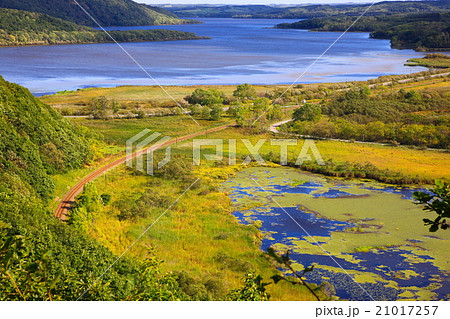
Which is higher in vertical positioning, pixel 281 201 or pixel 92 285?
pixel 92 285

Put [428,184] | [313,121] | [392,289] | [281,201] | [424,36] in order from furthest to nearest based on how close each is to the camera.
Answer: [424,36]
[313,121]
[428,184]
[281,201]
[392,289]

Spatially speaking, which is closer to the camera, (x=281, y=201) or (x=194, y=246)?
(x=194, y=246)

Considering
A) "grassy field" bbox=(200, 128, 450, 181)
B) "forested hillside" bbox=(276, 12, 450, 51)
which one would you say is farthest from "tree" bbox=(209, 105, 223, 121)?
"forested hillside" bbox=(276, 12, 450, 51)

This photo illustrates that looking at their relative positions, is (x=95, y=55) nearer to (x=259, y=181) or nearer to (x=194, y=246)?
(x=259, y=181)

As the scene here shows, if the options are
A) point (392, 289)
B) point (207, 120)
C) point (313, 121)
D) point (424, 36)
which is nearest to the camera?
point (392, 289)

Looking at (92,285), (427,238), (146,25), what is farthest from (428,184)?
(146,25)

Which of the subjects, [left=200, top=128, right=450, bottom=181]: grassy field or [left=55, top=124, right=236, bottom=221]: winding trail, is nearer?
[left=55, top=124, right=236, bottom=221]: winding trail

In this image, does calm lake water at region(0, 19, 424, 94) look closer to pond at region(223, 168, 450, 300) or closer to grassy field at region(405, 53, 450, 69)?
grassy field at region(405, 53, 450, 69)
